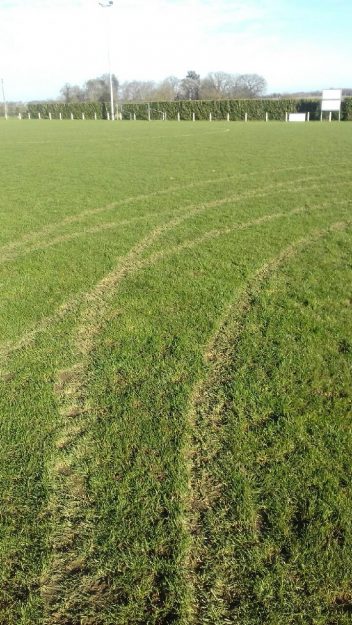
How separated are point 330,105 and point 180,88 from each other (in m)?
65.4

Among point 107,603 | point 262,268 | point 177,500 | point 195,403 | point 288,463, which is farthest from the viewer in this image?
point 262,268

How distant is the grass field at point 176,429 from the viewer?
2.68 m

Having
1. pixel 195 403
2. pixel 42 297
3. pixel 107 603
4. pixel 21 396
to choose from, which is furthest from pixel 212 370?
pixel 42 297

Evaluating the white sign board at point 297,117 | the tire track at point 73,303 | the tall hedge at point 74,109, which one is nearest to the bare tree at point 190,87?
the tall hedge at point 74,109

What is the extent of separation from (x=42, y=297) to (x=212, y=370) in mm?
2847

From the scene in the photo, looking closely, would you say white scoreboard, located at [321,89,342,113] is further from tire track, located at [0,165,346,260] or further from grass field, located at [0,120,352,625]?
grass field, located at [0,120,352,625]

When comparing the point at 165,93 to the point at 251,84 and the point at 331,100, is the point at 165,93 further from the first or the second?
the point at 331,100

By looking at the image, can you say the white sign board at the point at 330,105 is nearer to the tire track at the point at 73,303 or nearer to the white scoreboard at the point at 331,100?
the white scoreboard at the point at 331,100

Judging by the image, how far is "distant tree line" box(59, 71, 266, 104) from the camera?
106 meters

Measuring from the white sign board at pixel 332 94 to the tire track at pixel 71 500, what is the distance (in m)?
61.4

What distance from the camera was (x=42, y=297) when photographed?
6363 millimetres

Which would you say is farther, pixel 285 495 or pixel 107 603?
pixel 285 495

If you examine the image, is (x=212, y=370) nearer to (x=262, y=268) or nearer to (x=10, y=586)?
(x=10, y=586)

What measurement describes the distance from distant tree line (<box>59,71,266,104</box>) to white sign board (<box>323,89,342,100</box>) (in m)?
47.1
